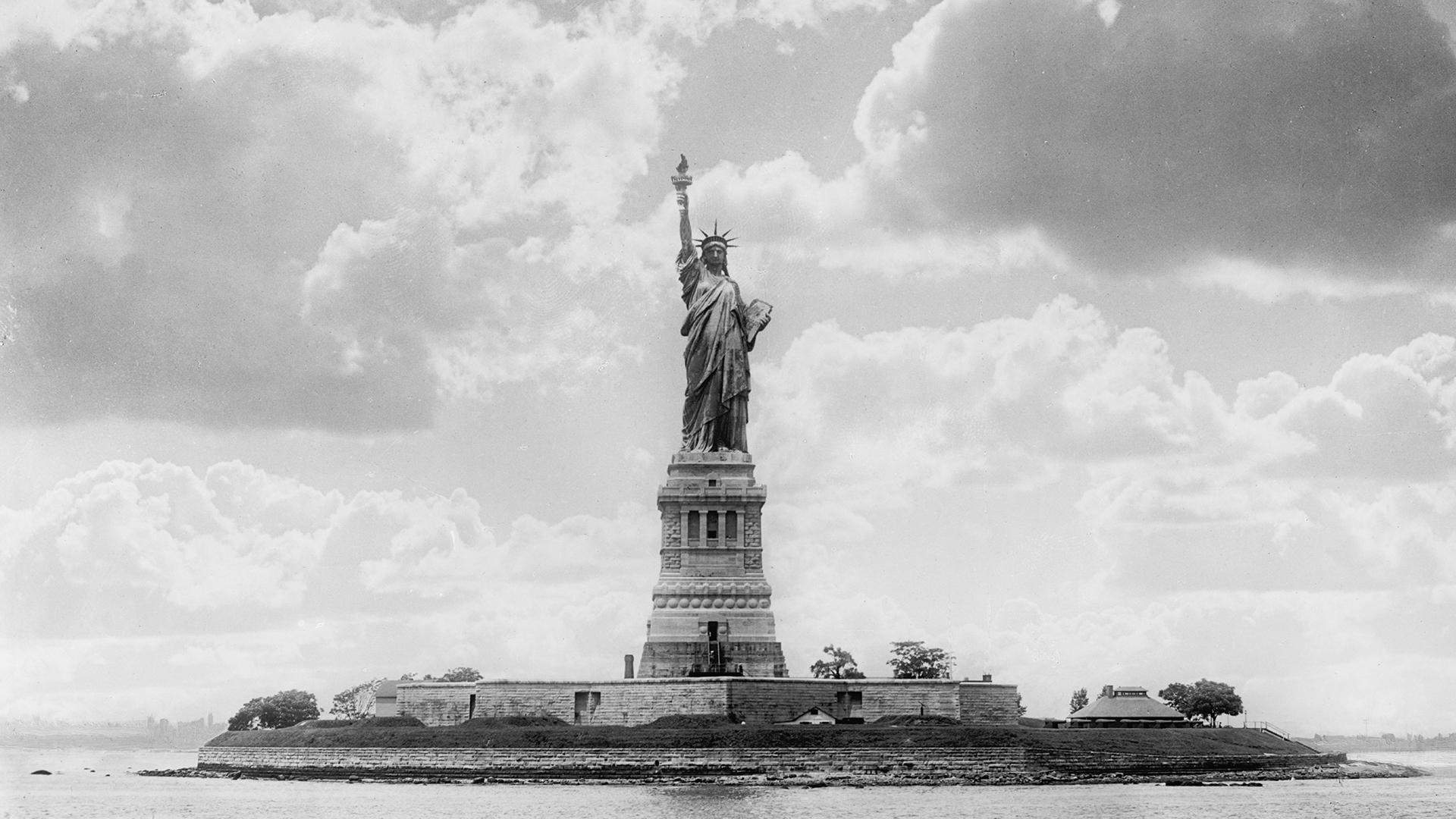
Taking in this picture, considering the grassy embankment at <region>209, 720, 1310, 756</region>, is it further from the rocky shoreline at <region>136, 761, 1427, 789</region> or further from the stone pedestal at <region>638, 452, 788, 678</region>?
the stone pedestal at <region>638, 452, 788, 678</region>

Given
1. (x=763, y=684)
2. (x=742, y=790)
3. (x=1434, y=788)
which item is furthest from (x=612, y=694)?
(x=1434, y=788)

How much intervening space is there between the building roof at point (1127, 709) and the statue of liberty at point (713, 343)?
21.7m

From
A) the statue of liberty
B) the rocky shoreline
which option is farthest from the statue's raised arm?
the rocky shoreline

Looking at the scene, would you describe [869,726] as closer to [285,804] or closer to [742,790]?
[742,790]

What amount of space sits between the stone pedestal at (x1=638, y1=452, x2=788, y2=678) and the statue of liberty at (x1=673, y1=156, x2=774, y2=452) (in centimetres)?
149

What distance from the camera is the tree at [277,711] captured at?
111750 millimetres

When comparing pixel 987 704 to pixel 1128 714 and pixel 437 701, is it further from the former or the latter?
pixel 437 701

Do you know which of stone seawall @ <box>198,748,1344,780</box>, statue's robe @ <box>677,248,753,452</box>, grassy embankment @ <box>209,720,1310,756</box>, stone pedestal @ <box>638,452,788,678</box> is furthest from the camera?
statue's robe @ <box>677,248,753,452</box>

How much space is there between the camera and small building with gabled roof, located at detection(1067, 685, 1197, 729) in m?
90.0

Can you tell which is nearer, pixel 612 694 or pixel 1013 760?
pixel 1013 760

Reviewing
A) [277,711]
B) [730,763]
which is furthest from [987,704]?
[277,711]

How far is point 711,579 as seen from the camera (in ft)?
291

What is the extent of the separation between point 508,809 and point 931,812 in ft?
46.7

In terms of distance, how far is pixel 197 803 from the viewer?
69000 millimetres
